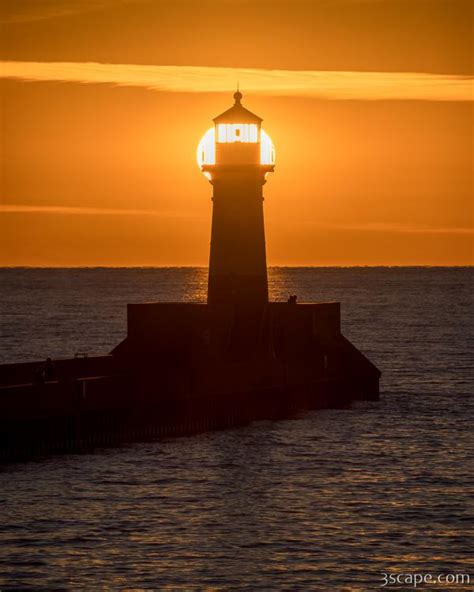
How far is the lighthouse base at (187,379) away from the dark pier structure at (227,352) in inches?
1.9

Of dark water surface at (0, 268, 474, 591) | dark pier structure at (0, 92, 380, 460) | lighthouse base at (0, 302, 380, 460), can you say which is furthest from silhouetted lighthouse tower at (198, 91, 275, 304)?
dark water surface at (0, 268, 474, 591)

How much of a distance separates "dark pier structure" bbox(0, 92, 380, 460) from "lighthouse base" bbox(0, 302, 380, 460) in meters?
0.05

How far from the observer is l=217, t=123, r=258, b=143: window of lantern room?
60.4m

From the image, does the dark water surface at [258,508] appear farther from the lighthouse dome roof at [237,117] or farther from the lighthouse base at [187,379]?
the lighthouse dome roof at [237,117]

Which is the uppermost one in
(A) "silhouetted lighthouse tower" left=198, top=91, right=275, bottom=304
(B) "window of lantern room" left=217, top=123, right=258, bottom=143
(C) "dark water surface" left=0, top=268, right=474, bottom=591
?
(B) "window of lantern room" left=217, top=123, right=258, bottom=143

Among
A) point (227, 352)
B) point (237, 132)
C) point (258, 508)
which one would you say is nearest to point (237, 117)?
point (237, 132)

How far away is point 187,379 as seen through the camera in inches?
2061

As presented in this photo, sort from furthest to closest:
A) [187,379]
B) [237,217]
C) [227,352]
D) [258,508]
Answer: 1. [237,217]
2. [227,352]
3. [187,379]
4. [258,508]

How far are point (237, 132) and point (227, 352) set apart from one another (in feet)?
28.4

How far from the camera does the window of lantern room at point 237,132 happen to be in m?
60.4

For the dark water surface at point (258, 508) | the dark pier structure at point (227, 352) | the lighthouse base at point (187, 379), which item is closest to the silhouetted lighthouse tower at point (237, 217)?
the dark pier structure at point (227, 352)

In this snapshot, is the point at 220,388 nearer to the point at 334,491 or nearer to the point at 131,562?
the point at 334,491

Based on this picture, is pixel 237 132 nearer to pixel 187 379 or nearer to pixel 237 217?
pixel 237 217

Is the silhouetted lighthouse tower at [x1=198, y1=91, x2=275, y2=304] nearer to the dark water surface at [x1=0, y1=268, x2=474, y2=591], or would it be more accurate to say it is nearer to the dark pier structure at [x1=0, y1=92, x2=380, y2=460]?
the dark pier structure at [x1=0, y1=92, x2=380, y2=460]
